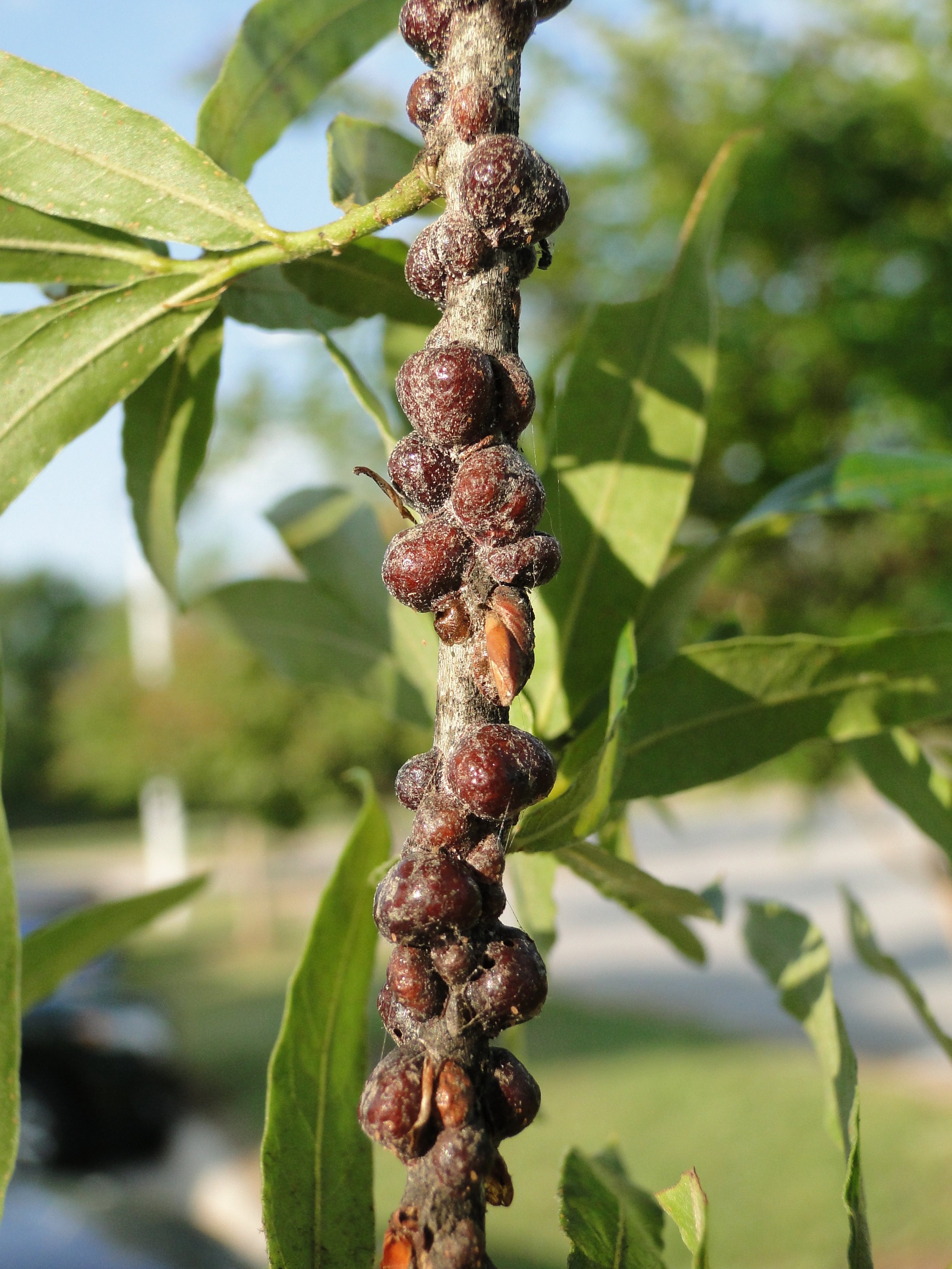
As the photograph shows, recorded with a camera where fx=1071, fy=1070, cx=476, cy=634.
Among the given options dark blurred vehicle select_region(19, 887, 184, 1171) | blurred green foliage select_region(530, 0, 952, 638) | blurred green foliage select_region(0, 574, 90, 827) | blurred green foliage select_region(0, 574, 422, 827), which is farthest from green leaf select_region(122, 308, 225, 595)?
blurred green foliage select_region(0, 574, 90, 827)

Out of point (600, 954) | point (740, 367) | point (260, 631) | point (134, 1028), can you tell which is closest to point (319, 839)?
point (600, 954)

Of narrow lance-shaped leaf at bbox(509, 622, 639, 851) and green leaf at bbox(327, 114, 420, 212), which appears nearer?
narrow lance-shaped leaf at bbox(509, 622, 639, 851)

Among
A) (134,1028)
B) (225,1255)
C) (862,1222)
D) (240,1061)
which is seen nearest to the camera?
(862,1222)

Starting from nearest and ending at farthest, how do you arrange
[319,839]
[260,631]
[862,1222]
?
[862,1222] → [260,631] → [319,839]

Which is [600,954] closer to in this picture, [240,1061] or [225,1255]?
[240,1061]

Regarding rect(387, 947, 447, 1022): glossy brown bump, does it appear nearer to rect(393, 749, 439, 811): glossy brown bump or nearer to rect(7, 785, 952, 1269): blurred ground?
rect(393, 749, 439, 811): glossy brown bump

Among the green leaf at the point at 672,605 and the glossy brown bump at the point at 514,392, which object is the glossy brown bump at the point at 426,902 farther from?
the green leaf at the point at 672,605

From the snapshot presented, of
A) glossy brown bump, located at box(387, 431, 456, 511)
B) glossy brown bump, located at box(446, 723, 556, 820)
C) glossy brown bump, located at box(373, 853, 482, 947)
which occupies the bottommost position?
glossy brown bump, located at box(373, 853, 482, 947)

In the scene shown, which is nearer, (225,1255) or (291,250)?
(291,250)
